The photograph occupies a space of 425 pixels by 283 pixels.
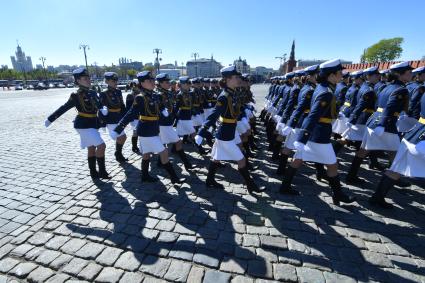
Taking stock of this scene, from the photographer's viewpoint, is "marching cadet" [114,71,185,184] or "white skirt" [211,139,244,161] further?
"marching cadet" [114,71,185,184]

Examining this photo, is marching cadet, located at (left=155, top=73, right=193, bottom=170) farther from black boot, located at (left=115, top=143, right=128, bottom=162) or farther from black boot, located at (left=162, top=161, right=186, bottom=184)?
black boot, located at (left=115, top=143, right=128, bottom=162)

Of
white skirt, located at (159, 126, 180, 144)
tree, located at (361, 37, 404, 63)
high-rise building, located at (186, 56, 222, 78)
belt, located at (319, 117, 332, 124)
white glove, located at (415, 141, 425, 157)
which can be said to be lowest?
white skirt, located at (159, 126, 180, 144)

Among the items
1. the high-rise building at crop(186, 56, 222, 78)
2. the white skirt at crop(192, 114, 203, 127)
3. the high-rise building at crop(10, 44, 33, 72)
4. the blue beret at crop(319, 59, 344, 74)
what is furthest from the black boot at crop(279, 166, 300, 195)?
the high-rise building at crop(10, 44, 33, 72)

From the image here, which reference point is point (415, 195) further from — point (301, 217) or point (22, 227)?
point (22, 227)

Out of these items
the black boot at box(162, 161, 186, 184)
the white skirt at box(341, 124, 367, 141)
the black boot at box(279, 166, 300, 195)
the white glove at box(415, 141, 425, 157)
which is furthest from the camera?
the white skirt at box(341, 124, 367, 141)

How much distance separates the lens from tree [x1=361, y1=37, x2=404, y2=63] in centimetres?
7200

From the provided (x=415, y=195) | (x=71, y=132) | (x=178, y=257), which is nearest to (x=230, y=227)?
(x=178, y=257)

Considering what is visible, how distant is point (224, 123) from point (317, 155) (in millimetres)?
1637

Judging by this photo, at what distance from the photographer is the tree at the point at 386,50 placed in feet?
236

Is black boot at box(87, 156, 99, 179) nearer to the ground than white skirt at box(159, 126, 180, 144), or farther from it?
nearer to the ground

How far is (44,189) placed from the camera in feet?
17.3

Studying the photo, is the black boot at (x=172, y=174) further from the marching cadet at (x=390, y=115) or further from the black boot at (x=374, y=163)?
the black boot at (x=374, y=163)

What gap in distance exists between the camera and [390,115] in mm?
4762

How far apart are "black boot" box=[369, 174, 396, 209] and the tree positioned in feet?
262
